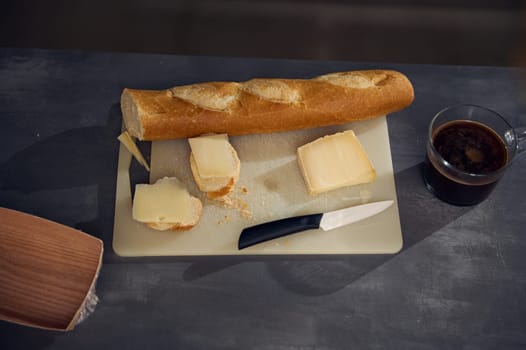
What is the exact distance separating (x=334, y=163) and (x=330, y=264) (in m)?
0.26

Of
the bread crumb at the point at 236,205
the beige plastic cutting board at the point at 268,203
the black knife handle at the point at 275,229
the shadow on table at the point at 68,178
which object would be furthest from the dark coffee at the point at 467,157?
the shadow on table at the point at 68,178

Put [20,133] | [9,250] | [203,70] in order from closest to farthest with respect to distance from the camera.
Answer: [9,250] → [20,133] → [203,70]

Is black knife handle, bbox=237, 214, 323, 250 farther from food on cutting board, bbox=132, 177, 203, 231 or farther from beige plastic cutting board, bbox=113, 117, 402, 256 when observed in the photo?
food on cutting board, bbox=132, 177, 203, 231

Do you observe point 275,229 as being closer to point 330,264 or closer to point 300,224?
point 300,224

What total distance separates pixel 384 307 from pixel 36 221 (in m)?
0.89

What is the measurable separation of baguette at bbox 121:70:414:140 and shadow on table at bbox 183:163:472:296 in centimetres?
32

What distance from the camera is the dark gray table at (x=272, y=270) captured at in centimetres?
136

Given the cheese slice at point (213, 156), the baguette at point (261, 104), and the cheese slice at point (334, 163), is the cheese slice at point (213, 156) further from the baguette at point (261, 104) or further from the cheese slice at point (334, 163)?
the cheese slice at point (334, 163)

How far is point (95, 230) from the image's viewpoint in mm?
1479

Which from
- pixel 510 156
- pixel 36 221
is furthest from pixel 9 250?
pixel 510 156

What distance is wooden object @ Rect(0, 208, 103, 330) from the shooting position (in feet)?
4.20

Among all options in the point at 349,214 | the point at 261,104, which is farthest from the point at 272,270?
the point at 261,104

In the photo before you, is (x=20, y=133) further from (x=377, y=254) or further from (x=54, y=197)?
(x=377, y=254)

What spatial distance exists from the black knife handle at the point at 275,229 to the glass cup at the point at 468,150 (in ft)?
1.11
